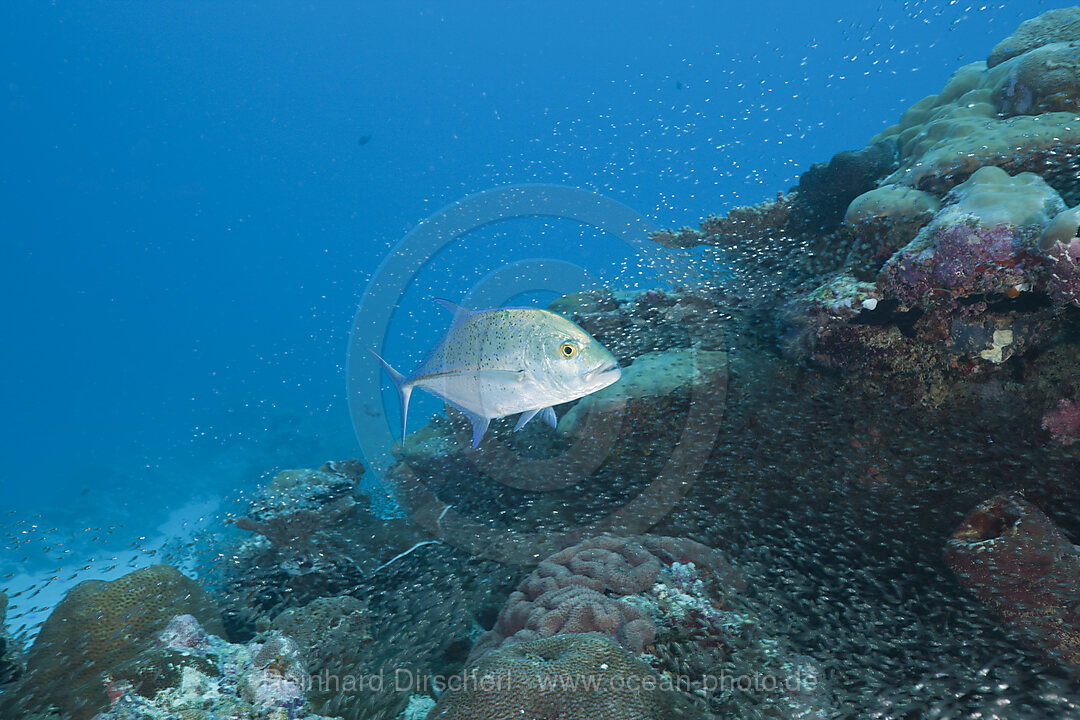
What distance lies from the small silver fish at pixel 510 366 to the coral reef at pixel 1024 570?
295 centimetres

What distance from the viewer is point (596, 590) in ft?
10.9

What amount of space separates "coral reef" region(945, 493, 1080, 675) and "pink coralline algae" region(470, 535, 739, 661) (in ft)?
5.09

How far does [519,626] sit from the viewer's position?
3.20 metres

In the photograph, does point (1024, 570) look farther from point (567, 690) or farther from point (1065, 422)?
point (567, 690)

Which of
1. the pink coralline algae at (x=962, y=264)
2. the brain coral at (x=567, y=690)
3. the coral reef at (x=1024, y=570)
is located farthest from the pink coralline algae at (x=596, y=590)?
the pink coralline algae at (x=962, y=264)

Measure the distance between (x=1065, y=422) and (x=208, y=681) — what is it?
6.50 meters

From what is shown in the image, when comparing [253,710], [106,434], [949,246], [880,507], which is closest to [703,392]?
[880,507]

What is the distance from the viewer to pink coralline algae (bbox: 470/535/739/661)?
9.59ft

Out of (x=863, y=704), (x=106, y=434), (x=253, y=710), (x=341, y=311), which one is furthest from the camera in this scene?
(x=341, y=311)

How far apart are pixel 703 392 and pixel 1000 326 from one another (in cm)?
263

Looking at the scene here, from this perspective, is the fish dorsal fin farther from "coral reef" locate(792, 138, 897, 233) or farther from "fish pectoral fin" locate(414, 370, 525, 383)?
"coral reef" locate(792, 138, 897, 233)

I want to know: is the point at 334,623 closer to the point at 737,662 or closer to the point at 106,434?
the point at 737,662

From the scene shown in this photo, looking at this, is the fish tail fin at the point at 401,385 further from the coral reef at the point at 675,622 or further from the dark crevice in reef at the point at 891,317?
the dark crevice in reef at the point at 891,317

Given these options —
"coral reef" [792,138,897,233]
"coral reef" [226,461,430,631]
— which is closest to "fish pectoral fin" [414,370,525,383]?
"coral reef" [226,461,430,631]
